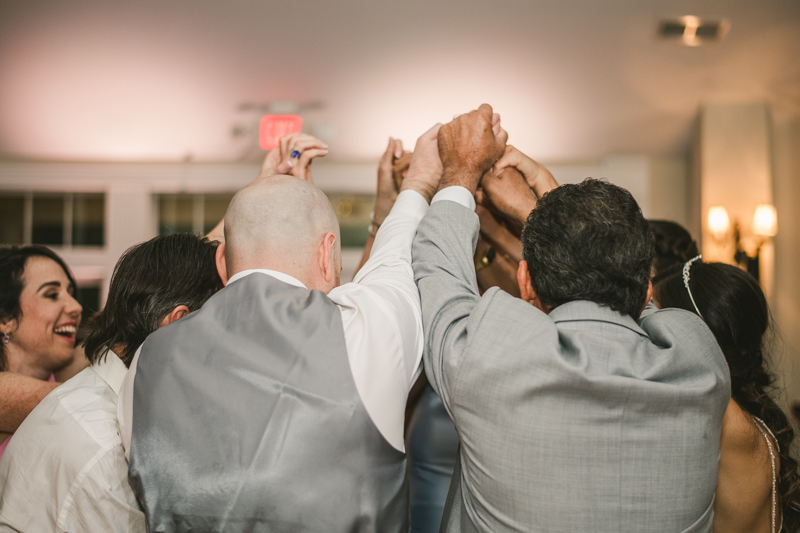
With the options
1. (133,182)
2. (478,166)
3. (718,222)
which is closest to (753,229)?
(718,222)

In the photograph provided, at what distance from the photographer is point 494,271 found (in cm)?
171

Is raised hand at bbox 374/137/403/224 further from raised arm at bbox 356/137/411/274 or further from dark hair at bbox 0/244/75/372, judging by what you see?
dark hair at bbox 0/244/75/372

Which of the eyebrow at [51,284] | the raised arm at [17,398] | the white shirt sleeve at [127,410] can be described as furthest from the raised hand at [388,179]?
the eyebrow at [51,284]

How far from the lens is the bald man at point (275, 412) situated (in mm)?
894

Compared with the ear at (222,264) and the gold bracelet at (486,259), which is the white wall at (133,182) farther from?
the ear at (222,264)

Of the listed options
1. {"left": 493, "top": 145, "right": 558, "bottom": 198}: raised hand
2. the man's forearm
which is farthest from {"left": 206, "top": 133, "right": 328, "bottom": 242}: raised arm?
{"left": 493, "top": 145, "right": 558, "bottom": 198}: raised hand

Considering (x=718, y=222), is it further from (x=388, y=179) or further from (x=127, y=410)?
(x=127, y=410)

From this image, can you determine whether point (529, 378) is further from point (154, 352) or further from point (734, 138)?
point (734, 138)

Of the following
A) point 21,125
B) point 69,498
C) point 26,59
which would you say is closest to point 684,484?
point 69,498

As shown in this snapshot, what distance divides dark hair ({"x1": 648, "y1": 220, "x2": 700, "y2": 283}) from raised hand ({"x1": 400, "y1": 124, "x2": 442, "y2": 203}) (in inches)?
35.8

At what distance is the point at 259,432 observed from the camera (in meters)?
0.90

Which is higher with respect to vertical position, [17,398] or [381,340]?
[381,340]

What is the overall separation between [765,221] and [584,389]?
4530mm

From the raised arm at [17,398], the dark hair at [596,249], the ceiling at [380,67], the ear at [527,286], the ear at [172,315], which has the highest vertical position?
the ceiling at [380,67]
